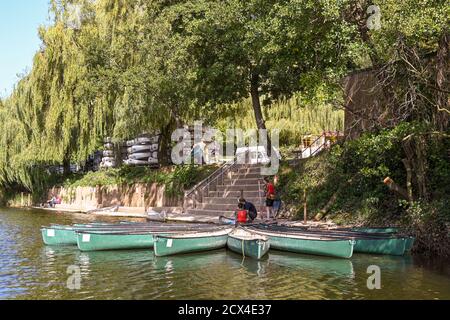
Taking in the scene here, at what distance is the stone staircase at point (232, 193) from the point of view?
77.6 feet

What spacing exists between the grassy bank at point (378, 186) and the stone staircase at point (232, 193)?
3.91ft

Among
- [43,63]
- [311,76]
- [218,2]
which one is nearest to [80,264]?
[311,76]

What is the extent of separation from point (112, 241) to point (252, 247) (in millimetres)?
4196

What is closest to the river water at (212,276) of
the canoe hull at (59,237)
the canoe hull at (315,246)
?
the canoe hull at (315,246)

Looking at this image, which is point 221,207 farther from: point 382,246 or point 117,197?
point 382,246

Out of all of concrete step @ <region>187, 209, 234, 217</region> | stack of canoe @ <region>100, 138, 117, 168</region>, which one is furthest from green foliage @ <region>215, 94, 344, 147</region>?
stack of canoe @ <region>100, 138, 117, 168</region>

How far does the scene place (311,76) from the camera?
14.8 metres

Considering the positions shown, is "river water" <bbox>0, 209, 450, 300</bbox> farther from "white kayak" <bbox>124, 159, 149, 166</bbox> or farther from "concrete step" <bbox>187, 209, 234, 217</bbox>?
"white kayak" <bbox>124, 159, 149, 166</bbox>

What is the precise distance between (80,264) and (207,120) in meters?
14.4

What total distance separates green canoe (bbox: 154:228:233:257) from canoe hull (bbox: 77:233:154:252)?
1154 millimetres

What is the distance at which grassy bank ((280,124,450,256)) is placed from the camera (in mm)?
14344

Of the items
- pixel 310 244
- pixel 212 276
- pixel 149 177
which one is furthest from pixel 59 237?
pixel 149 177

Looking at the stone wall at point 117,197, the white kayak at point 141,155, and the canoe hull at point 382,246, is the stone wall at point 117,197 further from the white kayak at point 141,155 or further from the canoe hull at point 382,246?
the canoe hull at point 382,246
